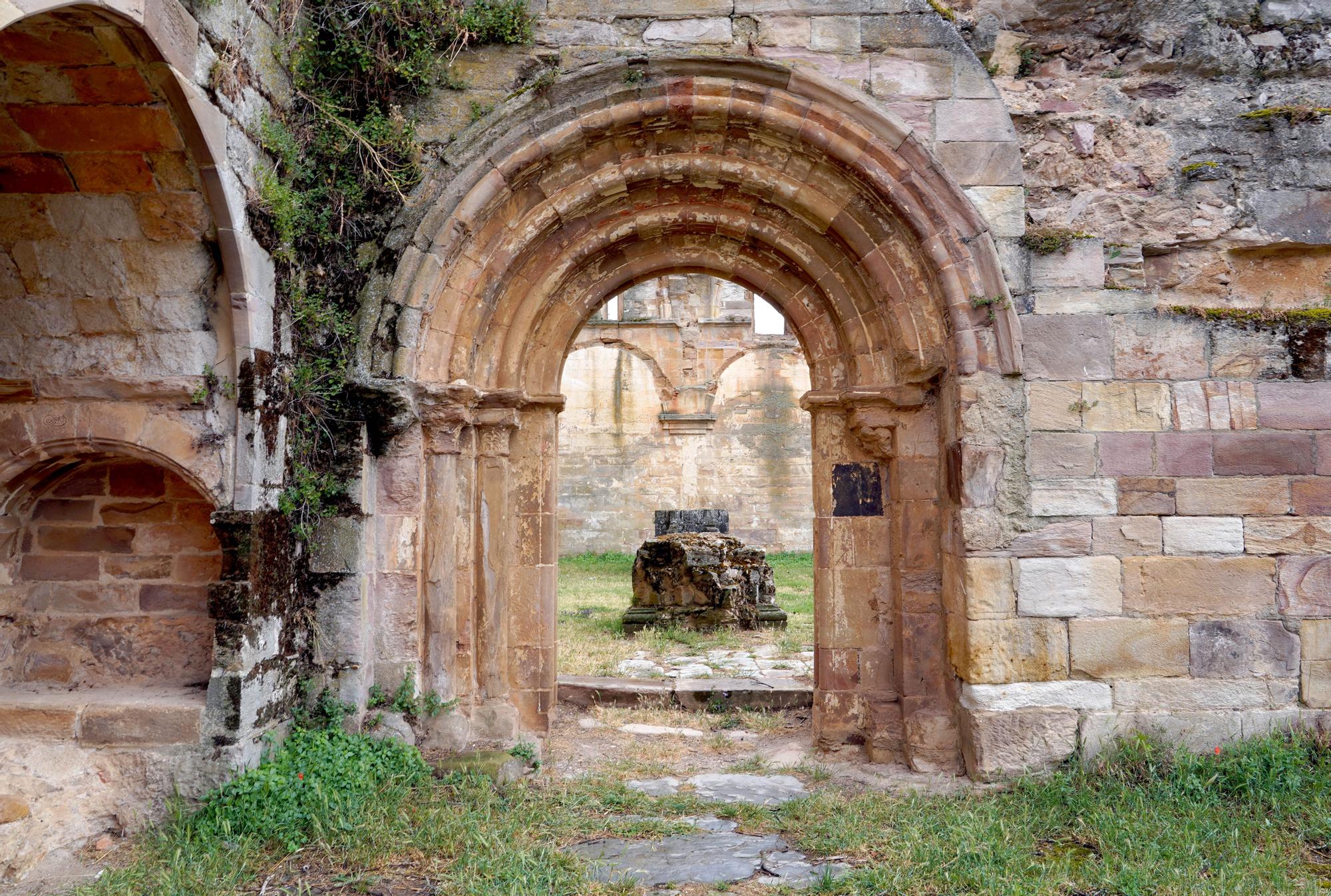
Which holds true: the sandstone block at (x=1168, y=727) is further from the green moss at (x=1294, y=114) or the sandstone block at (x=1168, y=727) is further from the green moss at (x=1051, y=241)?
the green moss at (x=1294, y=114)

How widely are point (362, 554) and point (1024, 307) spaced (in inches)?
148

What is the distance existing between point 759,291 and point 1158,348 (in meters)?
2.30

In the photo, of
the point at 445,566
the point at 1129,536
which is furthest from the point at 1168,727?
the point at 445,566

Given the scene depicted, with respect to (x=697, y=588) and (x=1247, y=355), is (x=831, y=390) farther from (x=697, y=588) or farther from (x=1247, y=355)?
(x=697, y=588)

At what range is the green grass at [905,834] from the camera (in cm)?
325

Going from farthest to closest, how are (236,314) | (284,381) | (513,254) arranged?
(513,254), (284,381), (236,314)

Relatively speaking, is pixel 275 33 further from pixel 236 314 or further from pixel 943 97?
pixel 943 97

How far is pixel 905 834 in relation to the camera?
3678 mm

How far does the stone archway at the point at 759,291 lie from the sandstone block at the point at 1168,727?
2.25ft

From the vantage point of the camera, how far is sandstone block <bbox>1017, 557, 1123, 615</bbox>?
4363 mm

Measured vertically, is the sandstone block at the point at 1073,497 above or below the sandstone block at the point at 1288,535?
above

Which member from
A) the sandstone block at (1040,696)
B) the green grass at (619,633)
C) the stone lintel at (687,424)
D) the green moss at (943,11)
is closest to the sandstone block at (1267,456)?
the sandstone block at (1040,696)

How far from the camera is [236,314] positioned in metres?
3.86

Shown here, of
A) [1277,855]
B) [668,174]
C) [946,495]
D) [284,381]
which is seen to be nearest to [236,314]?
[284,381]
